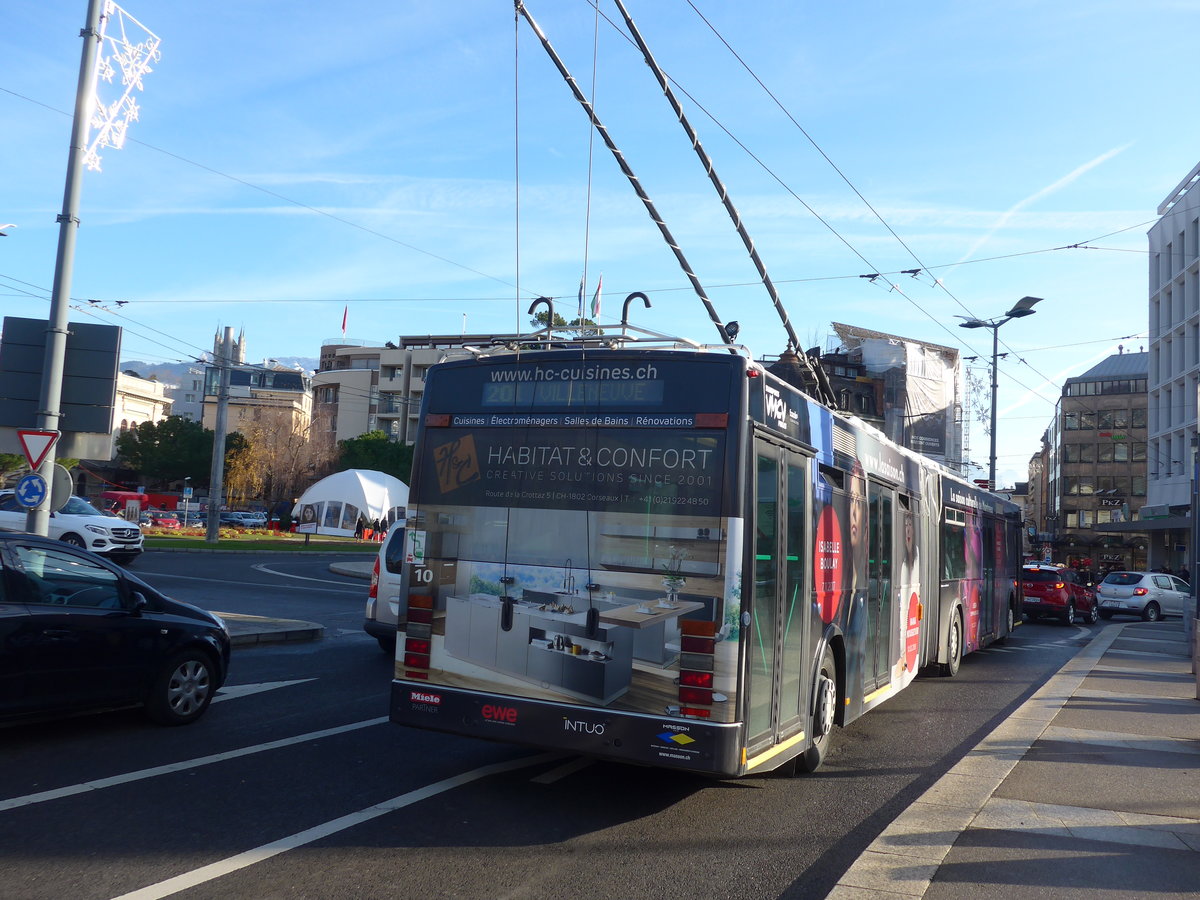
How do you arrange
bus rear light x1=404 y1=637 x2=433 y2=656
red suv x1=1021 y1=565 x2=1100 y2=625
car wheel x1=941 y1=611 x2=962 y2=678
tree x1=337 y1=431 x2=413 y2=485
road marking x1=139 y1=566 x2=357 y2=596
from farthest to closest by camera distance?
tree x1=337 y1=431 x2=413 y2=485 < red suv x1=1021 y1=565 x2=1100 y2=625 < road marking x1=139 y1=566 x2=357 y2=596 < car wheel x1=941 y1=611 x2=962 y2=678 < bus rear light x1=404 y1=637 x2=433 y2=656

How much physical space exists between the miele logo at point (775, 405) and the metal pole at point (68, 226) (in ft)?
28.9

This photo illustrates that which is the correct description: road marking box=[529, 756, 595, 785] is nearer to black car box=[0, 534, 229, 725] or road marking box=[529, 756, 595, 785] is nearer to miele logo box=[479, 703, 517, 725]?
miele logo box=[479, 703, 517, 725]

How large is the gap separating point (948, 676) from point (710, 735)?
31.3ft

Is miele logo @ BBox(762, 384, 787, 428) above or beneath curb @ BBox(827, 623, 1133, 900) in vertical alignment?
above

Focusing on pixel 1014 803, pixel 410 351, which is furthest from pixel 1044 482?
pixel 1014 803

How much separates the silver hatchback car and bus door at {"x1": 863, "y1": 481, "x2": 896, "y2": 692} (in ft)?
87.1

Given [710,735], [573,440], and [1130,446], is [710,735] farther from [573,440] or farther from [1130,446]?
→ [1130,446]

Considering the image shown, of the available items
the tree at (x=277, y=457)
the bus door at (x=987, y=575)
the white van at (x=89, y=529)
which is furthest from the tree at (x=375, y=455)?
the bus door at (x=987, y=575)

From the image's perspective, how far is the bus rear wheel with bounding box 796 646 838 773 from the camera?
24.9ft

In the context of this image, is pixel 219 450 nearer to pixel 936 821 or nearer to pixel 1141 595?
pixel 1141 595

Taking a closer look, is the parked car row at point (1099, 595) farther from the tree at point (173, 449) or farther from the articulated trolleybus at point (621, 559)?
the tree at point (173, 449)

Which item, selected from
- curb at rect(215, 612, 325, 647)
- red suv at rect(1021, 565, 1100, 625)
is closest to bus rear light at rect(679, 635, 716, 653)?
curb at rect(215, 612, 325, 647)

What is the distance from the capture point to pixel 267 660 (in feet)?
39.3

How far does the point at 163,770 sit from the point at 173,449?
82.0m
